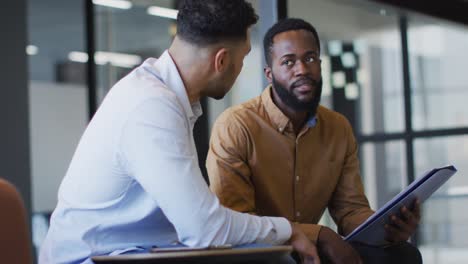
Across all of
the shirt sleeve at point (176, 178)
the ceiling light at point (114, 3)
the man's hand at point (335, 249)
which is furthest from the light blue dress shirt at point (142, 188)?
the ceiling light at point (114, 3)

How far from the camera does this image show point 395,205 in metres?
2.59

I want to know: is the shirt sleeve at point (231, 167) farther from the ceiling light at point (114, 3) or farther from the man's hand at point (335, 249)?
the ceiling light at point (114, 3)

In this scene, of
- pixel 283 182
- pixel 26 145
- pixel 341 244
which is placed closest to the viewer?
pixel 341 244

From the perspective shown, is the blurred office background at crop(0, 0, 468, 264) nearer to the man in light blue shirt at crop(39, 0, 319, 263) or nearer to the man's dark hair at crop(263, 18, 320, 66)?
the man's dark hair at crop(263, 18, 320, 66)

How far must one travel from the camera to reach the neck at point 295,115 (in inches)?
121

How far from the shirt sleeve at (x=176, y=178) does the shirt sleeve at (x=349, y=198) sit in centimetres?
110

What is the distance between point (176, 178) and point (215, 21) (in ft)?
1.56

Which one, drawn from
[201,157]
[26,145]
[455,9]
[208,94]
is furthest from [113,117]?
[455,9]

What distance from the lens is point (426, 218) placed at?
5875 mm

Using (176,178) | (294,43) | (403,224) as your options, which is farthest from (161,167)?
(294,43)

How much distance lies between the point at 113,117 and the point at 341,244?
0.91 m

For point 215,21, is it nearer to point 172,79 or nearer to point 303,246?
point 172,79

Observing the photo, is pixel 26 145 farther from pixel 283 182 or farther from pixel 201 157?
pixel 283 182

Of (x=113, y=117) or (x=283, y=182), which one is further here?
(x=283, y=182)
